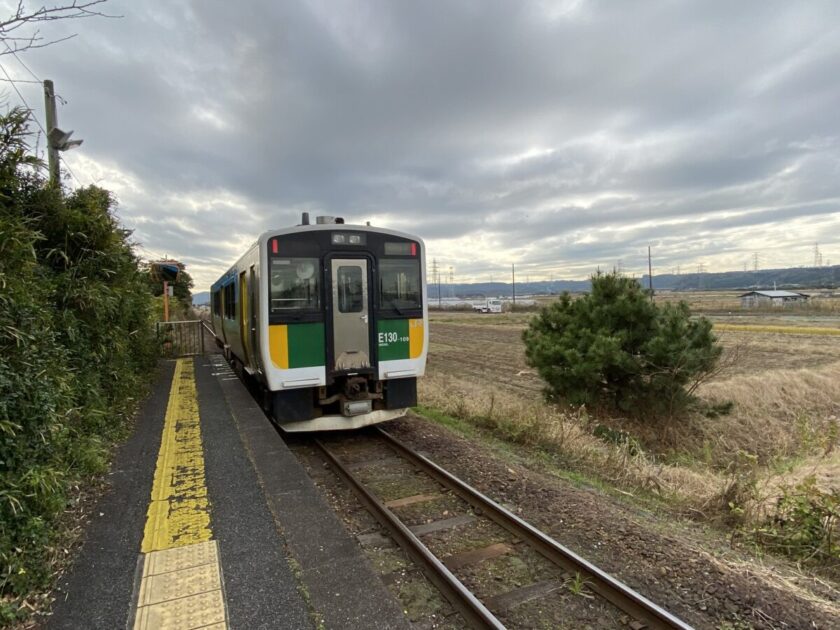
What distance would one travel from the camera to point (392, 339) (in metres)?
6.92

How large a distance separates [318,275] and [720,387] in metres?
12.0

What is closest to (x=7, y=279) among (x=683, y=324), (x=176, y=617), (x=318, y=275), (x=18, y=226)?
(x=18, y=226)

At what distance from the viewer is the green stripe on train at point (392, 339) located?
684 centimetres

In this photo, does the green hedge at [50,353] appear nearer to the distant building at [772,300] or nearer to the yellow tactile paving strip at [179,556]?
the yellow tactile paving strip at [179,556]

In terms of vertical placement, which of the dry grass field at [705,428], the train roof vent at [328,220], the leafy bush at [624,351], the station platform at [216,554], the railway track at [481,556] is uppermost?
the train roof vent at [328,220]

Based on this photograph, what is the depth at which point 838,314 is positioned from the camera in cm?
3997

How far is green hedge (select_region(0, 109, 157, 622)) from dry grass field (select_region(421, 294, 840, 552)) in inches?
219

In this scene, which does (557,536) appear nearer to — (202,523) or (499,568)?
(499,568)

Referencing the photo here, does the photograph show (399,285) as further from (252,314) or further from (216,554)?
(216,554)

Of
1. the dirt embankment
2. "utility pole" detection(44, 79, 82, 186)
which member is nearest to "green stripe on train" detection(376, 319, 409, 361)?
the dirt embankment

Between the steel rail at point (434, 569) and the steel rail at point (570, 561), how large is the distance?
2.72 ft

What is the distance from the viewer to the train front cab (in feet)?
20.7

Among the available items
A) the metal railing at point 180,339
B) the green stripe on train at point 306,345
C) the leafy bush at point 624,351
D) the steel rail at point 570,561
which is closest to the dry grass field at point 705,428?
the leafy bush at point 624,351

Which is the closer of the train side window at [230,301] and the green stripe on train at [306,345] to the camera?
the green stripe on train at [306,345]
